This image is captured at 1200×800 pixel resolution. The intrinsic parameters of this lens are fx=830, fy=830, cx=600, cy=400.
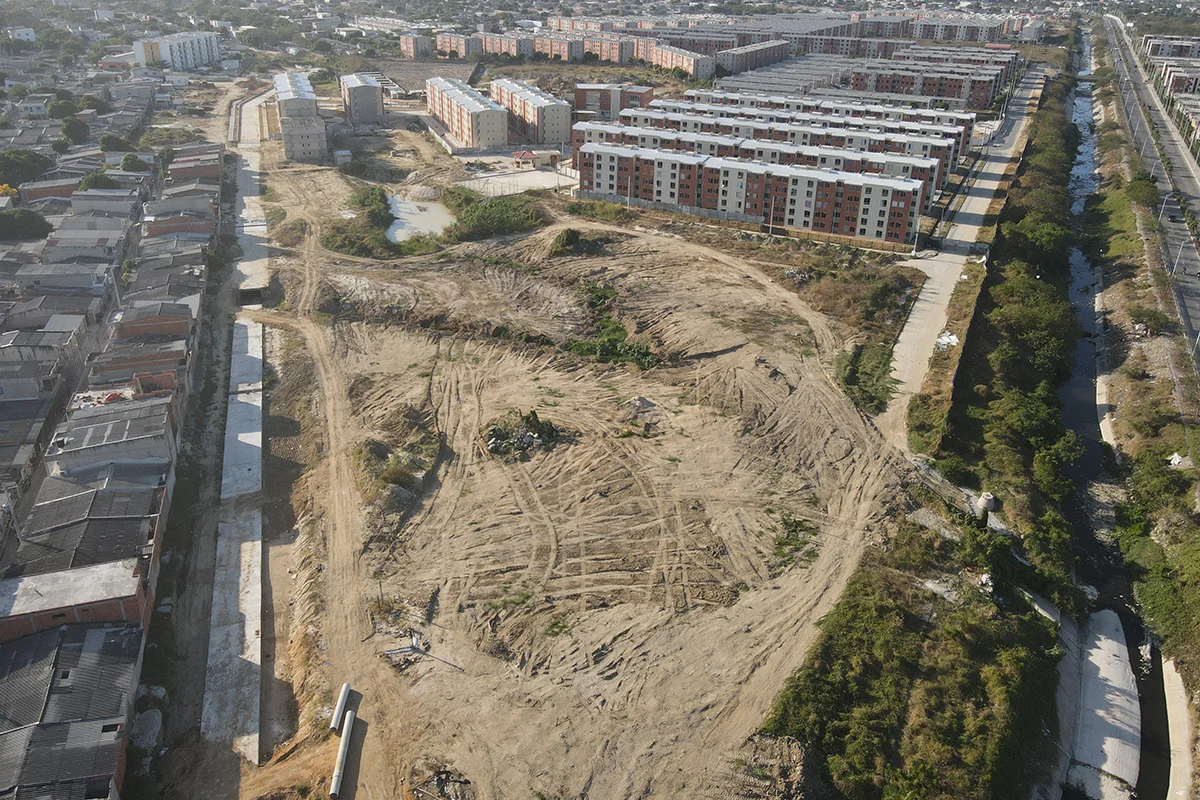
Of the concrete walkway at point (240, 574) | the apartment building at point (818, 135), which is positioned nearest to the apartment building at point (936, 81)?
the apartment building at point (818, 135)

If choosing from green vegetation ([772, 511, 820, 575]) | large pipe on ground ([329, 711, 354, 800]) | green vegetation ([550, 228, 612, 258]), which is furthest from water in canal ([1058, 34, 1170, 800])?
green vegetation ([550, 228, 612, 258])

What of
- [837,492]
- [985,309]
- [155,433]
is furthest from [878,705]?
[985,309]

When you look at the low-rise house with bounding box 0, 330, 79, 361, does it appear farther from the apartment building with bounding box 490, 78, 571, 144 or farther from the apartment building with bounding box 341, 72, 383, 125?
the apartment building with bounding box 341, 72, 383, 125

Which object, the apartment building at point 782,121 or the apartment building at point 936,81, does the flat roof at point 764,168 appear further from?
the apartment building at point 936,81

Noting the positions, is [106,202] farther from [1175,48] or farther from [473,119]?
[1175,48]

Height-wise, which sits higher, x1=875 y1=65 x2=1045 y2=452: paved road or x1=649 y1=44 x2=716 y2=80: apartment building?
x1=649 y1=44 x2=716 y2=80: apartment building

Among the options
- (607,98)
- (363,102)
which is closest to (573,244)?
(607,98)

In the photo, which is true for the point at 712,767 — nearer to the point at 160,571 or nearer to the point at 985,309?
the point at 160,571
